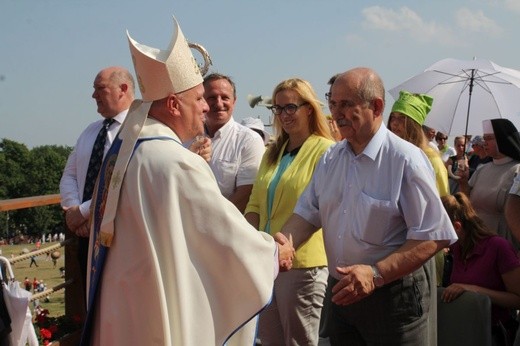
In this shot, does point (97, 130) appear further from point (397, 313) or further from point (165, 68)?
point (397, 313)

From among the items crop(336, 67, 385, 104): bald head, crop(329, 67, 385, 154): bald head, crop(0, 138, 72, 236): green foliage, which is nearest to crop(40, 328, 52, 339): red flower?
crop(329, 67, 385, 154): bald head

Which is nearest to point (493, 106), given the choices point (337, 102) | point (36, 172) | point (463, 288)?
point (463, 288)

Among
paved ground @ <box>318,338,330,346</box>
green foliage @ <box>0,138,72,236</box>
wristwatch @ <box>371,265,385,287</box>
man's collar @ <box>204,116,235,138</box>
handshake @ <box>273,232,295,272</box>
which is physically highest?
man's collar @ <box>204,116,235,138</box>

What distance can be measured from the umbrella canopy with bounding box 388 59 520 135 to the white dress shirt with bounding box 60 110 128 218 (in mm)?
2954

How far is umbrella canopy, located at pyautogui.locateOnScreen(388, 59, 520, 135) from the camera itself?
7590mm

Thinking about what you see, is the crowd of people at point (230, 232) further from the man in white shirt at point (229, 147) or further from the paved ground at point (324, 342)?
the paved ground at point (324, 342)

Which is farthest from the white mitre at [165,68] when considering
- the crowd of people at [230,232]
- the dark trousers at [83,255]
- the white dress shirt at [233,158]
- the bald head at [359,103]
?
the dark trousers at [83,255]

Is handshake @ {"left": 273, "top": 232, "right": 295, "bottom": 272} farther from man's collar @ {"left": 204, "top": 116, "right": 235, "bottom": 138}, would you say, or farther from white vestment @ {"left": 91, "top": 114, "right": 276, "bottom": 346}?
man's collar @ {"left": 204, "top": 116, "right": 235, "bottom": 138}

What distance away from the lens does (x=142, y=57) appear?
12.0 feet

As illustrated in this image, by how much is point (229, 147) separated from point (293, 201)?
81cm

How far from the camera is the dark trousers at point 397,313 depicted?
3.68 metres

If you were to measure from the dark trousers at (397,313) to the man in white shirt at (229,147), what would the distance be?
203 centimetres

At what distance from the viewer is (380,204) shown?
143 inches

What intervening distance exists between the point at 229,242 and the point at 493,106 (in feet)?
16.7
